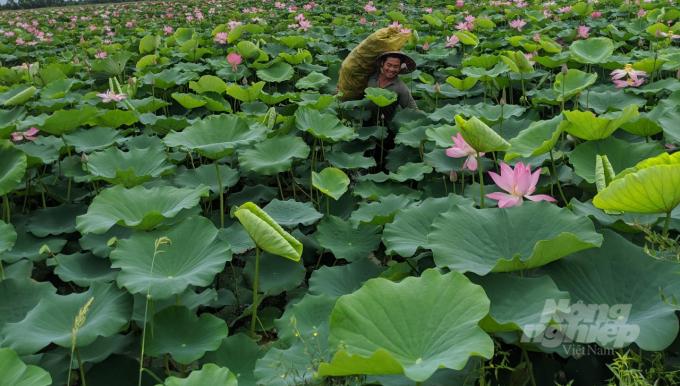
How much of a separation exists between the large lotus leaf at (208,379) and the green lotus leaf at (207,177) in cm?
124

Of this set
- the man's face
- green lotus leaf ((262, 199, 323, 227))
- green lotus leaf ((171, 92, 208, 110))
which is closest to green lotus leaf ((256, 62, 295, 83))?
green lotus leaf ((171, 92, 208, 110))

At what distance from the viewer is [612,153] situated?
1901 mm

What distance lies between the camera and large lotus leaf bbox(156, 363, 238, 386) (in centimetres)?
116

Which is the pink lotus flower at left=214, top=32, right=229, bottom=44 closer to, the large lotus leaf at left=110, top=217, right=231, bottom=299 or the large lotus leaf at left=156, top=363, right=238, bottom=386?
the large lotus leaf at left=110, top=217, right=231, bottom=299

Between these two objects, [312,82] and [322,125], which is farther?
[312,82]

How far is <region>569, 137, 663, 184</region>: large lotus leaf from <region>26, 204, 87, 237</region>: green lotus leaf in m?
1.84

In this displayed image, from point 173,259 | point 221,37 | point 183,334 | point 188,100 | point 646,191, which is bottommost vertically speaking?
point 221,37

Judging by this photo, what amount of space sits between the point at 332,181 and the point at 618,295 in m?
1.18

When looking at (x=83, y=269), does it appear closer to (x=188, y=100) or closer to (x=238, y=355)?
(x=238, y=355)

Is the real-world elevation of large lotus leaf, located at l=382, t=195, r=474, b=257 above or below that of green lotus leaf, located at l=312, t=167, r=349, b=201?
above

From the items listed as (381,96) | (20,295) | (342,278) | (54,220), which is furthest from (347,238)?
(54,220)

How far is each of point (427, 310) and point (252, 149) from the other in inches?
59.0

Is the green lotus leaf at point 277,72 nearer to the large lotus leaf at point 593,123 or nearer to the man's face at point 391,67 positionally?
the man's face at point 391,67

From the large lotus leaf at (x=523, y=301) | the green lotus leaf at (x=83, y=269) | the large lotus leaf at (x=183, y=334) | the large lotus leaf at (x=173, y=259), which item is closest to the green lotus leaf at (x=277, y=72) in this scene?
the green lotus leaf at (x=83, y=269)
